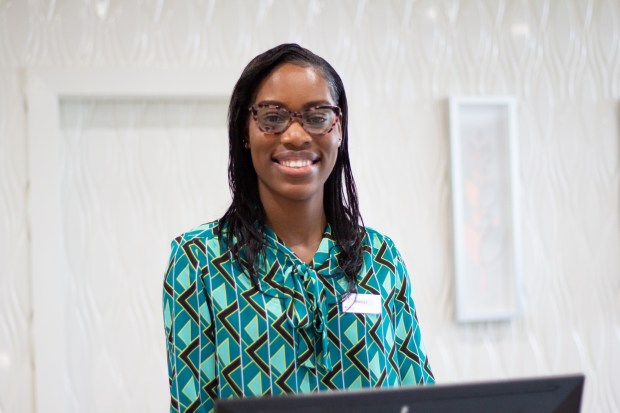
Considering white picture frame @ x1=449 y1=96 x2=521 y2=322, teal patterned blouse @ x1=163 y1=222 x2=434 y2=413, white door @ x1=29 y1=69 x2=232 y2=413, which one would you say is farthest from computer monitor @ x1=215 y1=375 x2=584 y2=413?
white picture frame @ x1=449 y1=96 x2=521 y2=322

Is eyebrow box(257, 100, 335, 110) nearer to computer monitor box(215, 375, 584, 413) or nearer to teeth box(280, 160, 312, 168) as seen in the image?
teeth box(280, 160, 312, 168)

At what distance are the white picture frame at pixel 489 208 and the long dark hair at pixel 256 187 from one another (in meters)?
1.85

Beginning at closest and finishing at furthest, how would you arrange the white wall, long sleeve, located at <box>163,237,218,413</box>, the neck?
1. long sleeve, located at <box>163,237,218,413</box>
2. the neck
3. the white wall

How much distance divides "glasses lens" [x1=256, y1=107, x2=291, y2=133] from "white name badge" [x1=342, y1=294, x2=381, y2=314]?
310 mm

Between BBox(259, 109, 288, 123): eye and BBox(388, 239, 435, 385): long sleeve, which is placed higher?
BBox(259, 109, 288, 123): eye

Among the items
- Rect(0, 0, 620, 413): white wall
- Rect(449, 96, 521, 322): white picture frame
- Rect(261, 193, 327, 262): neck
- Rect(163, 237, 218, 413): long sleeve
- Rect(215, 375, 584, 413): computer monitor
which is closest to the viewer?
Rect(215, 375, 584, 413): computer monitor

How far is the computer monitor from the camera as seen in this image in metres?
0.85

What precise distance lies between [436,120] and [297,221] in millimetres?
1961

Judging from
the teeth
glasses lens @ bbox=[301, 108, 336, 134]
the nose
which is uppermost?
glasses lens @ bbox=[301, 108, 336, 134]

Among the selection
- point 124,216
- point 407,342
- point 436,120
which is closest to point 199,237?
point 407,342

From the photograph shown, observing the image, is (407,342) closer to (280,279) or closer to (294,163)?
(280,279)

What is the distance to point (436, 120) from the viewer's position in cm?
324

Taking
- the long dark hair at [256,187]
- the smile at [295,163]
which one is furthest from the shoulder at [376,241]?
the smile at [295,163]

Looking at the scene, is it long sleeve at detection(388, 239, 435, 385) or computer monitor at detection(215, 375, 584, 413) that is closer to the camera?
computer monitor at detection(215, 375, 584, 413)
